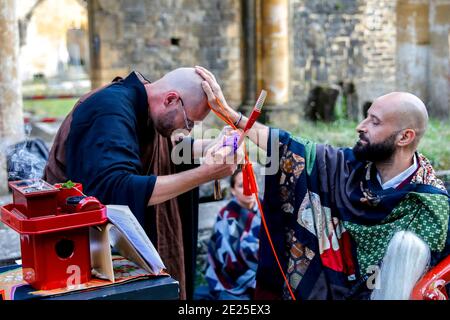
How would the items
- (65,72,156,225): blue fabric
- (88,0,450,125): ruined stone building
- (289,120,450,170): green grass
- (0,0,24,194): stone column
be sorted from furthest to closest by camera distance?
(88,0,450,125): ruined stone building
(289,120,450,170): green grass
(0,0,24,194): stone column
(65,72,156,225): blue fabric

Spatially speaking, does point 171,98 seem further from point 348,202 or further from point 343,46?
point 343,46

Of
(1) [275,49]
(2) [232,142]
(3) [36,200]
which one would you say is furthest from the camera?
(1) [275,49]

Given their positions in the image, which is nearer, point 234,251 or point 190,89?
point 190,89

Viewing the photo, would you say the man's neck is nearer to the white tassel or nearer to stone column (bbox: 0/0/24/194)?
the white tassel

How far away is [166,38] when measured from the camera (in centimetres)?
1185

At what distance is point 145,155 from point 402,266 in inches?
55.4

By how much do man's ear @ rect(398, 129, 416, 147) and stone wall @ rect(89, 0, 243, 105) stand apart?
8369 millimetres

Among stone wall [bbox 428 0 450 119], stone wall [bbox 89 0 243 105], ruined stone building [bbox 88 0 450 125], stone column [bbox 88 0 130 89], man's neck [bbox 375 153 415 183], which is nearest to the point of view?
man's neck [bbox 375 153 415 183]

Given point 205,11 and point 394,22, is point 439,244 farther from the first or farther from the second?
point 394,22

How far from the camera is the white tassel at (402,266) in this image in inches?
132

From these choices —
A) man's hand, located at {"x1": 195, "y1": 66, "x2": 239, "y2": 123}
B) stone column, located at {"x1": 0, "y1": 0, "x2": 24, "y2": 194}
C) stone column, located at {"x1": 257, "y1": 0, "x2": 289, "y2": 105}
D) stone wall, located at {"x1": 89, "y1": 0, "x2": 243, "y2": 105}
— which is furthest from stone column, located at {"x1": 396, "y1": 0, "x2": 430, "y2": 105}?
man's hand, located at {"x1": 195, "y1": 66, "x2": 239, "y2": 123}

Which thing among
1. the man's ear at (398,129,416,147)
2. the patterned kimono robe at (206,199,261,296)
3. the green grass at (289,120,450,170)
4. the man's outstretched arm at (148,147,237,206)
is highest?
the man's ear at (398,129,416,147)

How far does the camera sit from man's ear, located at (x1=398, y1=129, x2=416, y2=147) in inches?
141

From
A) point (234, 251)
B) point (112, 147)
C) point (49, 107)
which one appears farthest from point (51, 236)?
point (49, 107)
